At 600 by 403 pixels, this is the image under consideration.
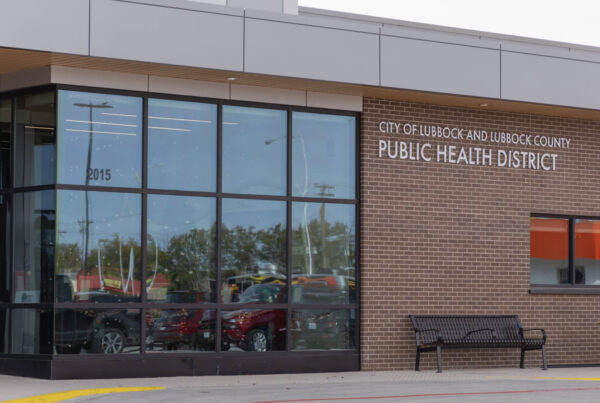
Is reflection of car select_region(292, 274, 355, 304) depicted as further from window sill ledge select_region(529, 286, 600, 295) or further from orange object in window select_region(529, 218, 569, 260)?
orange object in window select_region(529, 218, 569, 260)

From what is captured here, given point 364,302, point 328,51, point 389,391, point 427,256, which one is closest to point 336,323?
point 364,302

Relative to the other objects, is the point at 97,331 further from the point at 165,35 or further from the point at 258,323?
the point at 165,35

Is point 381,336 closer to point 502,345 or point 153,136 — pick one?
point 502,345

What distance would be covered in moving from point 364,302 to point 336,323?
57 centimetres

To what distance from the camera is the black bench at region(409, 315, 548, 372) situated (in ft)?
55.1

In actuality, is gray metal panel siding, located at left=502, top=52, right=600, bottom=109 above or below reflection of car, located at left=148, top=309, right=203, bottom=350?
above

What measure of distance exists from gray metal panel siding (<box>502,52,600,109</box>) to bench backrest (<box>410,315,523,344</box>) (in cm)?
373

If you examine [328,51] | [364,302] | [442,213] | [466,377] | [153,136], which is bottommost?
[466,377]

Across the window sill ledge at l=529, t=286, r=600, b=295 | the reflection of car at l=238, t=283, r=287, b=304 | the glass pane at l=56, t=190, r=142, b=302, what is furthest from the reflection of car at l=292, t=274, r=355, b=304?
the window sill ledge at l=529, t=286, r=600, b=295

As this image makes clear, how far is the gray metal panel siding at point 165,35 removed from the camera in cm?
1407

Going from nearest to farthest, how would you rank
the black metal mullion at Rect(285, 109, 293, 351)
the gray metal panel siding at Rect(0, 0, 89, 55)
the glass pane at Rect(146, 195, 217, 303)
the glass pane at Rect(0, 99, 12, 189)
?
1. the gray metal panel siding at Rect(0, 0, 89, 55)
2. the glass pane at Rect(146, 195, 217, 303)
3. the glass pane at Rect(0, 99, 12, 189)
4. the black metal mullion at Rect(285, 109, 293, 351)

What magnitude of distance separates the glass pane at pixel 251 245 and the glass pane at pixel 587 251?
6015 mm

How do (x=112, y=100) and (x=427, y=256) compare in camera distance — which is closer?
→ (x=112, y=100)

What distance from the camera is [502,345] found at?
17.0 m
